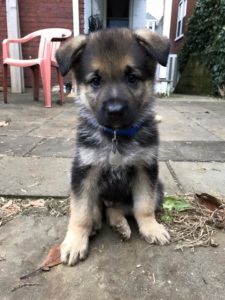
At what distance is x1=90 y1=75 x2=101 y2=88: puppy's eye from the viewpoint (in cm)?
202

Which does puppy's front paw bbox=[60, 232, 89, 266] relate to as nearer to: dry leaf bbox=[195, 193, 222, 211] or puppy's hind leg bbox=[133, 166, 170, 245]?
puppy's hind leg bbox=[133, 166, 170, 245]

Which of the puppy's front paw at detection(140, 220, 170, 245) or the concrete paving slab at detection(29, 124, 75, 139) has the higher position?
the puppy's front paw at detection(140, 220, 170, 245)

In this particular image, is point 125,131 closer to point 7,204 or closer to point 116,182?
point 116,182

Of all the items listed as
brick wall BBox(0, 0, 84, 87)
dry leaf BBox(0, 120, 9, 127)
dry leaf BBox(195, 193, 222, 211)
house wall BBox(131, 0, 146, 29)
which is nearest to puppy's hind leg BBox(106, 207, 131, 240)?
dry leaf BBox(195, 193, 222, 211)

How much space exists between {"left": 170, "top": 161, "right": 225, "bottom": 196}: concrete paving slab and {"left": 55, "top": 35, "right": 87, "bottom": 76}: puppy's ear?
1346mm

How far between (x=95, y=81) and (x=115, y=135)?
0.35 meters

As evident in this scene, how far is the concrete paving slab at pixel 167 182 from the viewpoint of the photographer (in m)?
2.66

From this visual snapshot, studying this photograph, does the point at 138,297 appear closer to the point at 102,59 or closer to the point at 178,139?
the point at 102,59

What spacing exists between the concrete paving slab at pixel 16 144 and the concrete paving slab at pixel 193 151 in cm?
147

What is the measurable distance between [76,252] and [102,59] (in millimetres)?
1089

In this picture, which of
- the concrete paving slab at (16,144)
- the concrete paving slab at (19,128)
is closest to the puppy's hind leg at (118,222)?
the concrete paving slab at (16,144)

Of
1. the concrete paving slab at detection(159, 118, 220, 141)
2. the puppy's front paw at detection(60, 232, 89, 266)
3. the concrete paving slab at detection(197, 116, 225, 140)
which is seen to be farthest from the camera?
the concrete paving slab at detection(197, 116, 225, 140)

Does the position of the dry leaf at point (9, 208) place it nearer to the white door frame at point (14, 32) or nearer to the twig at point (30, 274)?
the twig at point (30, 274)

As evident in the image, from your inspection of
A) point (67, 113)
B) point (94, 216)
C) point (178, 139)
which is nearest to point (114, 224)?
point (94, 216)
